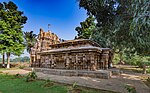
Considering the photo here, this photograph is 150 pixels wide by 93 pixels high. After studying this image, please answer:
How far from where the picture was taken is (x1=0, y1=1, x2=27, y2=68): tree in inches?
904

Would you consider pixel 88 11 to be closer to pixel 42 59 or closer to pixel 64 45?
pixel 64 45

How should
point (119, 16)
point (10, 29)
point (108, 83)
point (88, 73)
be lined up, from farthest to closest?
point (10, 29) < point (88, 73) < point (108, 83) < point (119, 16)

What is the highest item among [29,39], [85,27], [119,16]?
[85,27]

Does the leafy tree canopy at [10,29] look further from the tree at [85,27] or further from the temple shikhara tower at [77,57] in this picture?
the tree at [85,27]

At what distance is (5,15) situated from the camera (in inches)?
922

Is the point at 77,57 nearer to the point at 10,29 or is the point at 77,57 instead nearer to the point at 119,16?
the point at 119,16

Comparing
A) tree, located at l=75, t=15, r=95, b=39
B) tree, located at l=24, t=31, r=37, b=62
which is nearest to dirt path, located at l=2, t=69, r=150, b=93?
tree, located at l=75, t=15, r=95, b=39

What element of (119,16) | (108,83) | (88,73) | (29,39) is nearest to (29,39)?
(29,39)

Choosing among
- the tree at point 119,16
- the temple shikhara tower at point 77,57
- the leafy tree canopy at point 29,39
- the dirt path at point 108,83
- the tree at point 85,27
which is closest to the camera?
the tree at point 119,16

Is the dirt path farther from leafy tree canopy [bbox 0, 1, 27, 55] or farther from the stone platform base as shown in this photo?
leafy tree canopy [bbox 0, 1, 27, 55]

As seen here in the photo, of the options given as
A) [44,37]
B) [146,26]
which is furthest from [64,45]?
[146,26]

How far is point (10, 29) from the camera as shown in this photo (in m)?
23.5

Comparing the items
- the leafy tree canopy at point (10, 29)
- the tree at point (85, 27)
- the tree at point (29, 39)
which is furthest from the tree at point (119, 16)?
the tree at point (29, 39)

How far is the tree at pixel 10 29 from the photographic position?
2297 centimetres
